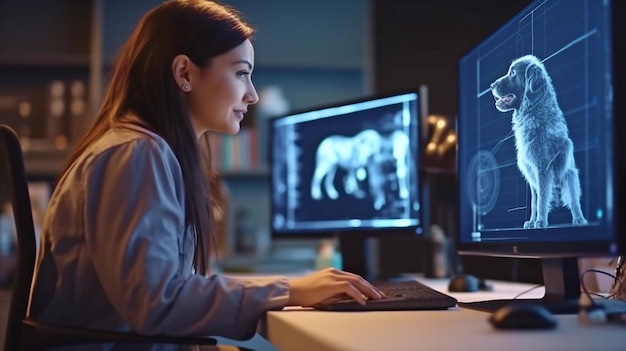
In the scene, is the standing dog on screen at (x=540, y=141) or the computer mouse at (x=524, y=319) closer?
the computer mouse at (x=524, y=319)

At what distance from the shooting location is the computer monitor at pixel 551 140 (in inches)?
38.7

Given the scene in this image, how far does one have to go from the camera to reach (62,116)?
3537 millimetres

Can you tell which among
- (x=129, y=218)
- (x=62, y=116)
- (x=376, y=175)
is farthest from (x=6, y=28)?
(x=129, y=218)

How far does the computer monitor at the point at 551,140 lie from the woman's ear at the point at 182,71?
54cm

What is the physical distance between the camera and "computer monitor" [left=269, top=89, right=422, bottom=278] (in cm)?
195

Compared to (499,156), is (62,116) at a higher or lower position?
higher

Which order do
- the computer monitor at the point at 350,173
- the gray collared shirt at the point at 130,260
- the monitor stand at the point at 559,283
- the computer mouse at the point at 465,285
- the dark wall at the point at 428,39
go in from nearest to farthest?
the gray collared shirt at the point at 130,260 → the monitor stand at the point at 559,283 → the computer mouse at the point at 465,285 → the computer monitor at the point at 350,173 → the dark wall at the point at 428,39

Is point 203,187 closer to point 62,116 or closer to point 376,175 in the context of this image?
point 376,175

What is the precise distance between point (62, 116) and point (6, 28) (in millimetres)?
520

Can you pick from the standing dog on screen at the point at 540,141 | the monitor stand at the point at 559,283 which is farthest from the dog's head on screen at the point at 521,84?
the monitor stand at the point at 559,283

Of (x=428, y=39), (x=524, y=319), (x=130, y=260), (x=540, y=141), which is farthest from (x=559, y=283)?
(x=428, y=39)

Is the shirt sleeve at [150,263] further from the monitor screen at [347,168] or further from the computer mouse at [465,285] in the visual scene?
the monitor screen at [347,168]

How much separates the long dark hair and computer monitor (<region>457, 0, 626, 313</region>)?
49cm

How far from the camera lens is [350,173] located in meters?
2.11
